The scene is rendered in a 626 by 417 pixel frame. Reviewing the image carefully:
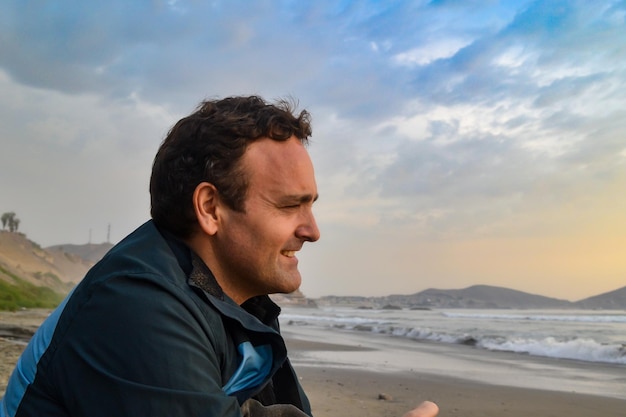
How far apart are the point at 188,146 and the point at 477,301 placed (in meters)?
93.8

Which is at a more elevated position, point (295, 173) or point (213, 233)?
point (295, 173)

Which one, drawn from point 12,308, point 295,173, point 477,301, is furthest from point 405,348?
→ point 477,301

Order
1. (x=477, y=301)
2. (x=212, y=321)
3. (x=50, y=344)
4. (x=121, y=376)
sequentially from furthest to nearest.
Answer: (x=477, y=301)
(x=212, y=321)
(x=50, y=344)
(x=121, y=376)

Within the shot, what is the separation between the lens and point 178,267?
4.71 feet

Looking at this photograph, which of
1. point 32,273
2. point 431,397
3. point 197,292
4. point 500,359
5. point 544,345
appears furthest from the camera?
point 32,273

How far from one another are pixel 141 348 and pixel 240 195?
25.0 inches

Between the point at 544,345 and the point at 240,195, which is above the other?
the point at 240,195

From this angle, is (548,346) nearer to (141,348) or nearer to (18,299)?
(141,348)

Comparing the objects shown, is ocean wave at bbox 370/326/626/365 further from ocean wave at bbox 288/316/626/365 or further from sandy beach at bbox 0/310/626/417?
sandy beach at bbox 0/310/626/417

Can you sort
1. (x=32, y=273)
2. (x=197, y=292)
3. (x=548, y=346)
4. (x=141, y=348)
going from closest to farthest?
(x=141, y=348)
(x=197, y=292)
(x=548, y=346)
(x=32, y=273)

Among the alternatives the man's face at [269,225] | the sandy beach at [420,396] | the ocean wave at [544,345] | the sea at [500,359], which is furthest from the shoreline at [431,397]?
the ocean wave at [544,345]

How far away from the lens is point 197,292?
1.40 metres

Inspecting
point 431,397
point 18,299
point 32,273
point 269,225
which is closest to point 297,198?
point 269,225

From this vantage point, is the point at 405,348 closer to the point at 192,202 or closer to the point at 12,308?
the point at 12,308
